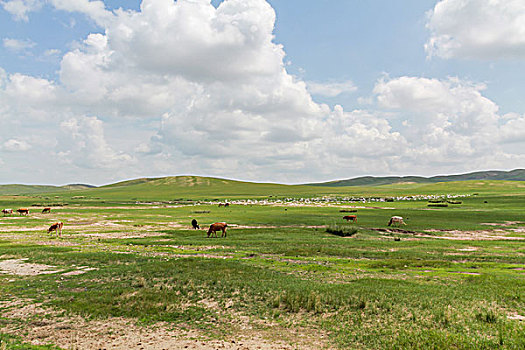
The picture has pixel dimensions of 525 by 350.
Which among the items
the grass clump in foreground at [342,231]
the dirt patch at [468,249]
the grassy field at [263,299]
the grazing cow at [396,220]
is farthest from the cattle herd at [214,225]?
the dirt patch at [468,249]

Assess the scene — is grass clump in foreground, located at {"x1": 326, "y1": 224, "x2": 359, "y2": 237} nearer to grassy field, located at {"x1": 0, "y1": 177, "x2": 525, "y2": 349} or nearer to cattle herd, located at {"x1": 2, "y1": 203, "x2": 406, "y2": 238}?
grassy field, located at {"x1": 0, "y1": 177, "x2": 525, "y2": 349}

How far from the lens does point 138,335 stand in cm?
1234

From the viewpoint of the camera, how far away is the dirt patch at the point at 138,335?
11.5 metres

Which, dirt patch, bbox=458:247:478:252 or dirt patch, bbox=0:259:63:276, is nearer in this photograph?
dirt patch, bbox=0:259:63:276

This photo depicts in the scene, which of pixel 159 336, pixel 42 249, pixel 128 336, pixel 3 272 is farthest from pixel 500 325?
pixel 42 249

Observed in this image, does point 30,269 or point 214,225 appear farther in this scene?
point 214,225

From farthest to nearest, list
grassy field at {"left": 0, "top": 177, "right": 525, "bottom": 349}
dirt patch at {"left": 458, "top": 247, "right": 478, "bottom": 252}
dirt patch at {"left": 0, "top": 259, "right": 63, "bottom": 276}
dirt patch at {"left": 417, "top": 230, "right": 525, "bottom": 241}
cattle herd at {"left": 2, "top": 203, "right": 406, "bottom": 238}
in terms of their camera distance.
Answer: dirt patch at {"left": 417, "top": 230, "right": 525, "bottom": 241} < cattle herd at {"left": 2, "top": 203, "right": 406, "bottom": 238} < dirt patch at {"left": 458, "top": 247, "right": 478, "bottom": 252} < dirt patch at {"left": 0, "top": 259, "right": 63, "bottom": 276} < grassy field at {"left": 0, "top": 177, "right": 525, "bottom": 349}

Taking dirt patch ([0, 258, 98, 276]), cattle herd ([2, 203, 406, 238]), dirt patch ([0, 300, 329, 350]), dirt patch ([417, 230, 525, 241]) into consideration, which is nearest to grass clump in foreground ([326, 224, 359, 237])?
dirt patch ([417, 230, 525, 241])

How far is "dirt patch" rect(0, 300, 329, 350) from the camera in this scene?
11539mm

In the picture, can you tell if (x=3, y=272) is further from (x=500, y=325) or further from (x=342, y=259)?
(x=500, y=325)

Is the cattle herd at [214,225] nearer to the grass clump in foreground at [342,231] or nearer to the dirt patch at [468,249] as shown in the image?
the grass clump in foreground at [342,231]

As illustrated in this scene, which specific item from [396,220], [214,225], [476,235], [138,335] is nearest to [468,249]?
[476,235]

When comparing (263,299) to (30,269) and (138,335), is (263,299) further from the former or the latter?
(30,269)

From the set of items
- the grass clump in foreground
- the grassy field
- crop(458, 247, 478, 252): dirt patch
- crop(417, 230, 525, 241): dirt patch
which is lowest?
crop(417, 230, 525, 241): dirt patch
